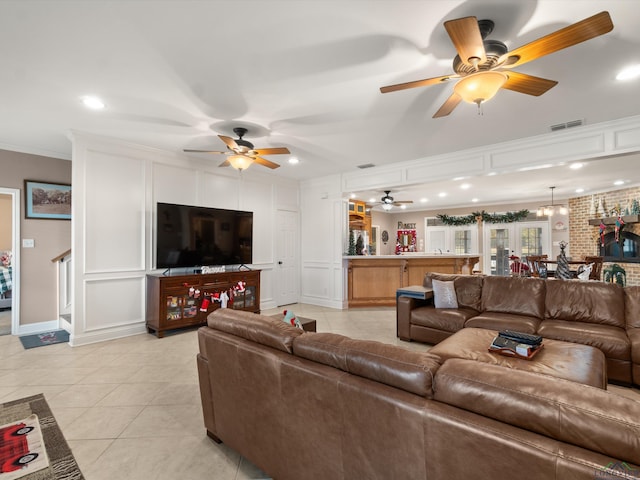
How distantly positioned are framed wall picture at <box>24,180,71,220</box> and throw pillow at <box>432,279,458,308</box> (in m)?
5.51

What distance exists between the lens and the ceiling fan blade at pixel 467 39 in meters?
1.63

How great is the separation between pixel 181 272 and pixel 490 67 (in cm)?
452

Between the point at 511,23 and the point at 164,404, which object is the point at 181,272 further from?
the point at 511,23

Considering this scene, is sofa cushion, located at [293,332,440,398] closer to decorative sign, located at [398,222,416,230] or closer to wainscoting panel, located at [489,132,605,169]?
wainscoting panel, located at [489,132,605,169]

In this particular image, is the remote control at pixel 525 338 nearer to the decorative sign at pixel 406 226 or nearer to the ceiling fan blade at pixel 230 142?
the ceiling fan blade at pixel 230 142

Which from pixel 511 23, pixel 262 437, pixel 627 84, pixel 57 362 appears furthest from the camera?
pixel 57 362

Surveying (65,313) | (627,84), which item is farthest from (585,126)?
(65,313)

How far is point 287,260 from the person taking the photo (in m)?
6.54

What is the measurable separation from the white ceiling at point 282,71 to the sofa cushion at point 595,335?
7.20 ft

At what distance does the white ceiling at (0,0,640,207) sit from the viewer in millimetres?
1943

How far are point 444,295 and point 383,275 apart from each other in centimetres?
225

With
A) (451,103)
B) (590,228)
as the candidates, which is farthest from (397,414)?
(590,228)

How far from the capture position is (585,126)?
3709 mm

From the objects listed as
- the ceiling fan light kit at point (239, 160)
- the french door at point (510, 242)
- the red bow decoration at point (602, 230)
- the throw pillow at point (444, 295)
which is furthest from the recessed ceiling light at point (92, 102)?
the french door at point (510, 242)
